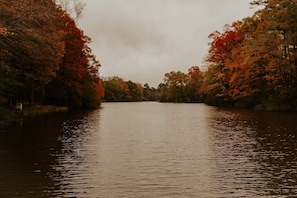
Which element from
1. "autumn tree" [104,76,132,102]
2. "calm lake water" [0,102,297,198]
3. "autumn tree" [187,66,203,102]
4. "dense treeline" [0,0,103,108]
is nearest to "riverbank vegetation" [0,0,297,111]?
"dense treeline" [0,0,103,108]

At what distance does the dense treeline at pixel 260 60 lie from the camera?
41781 millimetres

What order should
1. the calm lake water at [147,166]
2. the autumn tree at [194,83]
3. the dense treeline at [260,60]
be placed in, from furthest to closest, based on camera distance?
the autumn tree at [194,83] → the dense treeline at [260,60] → the calm lake water at [147,166]

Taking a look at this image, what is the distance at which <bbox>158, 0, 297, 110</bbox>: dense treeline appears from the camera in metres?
41.8

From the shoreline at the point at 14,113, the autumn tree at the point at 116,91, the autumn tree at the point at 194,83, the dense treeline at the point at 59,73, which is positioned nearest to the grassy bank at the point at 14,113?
the shoreline at the point at 14,113

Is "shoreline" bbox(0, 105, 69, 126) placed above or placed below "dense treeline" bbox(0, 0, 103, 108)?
below

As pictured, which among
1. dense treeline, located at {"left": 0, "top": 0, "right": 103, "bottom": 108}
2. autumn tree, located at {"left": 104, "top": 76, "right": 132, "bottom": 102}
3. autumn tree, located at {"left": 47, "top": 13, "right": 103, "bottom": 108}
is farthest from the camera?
autumn tree, located at {"left": 104, "top": 76, "right": 132, "bottom": 102}

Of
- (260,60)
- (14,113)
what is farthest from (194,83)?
(14,113)

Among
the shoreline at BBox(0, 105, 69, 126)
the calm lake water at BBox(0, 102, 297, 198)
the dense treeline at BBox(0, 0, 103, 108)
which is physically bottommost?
the calm lake water at BBox(0, 102, 297, 198)

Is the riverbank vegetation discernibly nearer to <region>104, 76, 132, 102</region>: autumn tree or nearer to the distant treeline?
the distant treeline

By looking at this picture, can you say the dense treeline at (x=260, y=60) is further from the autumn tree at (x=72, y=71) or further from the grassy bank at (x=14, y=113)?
the grassy bank at (x=14, y=113)

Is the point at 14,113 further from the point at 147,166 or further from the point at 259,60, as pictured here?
the point at 259,60

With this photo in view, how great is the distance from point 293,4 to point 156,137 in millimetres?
29994

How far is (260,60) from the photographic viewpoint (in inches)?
1842

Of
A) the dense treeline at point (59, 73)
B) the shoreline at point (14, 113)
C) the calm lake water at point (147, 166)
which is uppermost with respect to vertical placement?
the dense treeline at point (59, 73)
